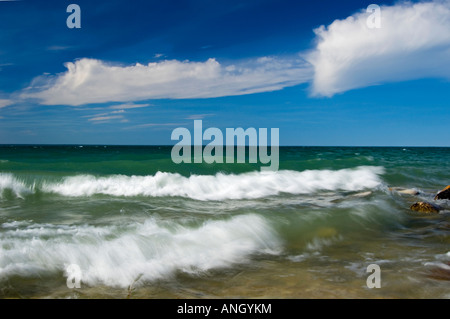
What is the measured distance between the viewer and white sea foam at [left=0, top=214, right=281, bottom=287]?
449cm

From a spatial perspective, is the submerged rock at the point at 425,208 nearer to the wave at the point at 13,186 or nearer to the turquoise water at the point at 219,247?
the turquoise water at the point at 219,247

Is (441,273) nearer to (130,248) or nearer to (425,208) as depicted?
(130,248)

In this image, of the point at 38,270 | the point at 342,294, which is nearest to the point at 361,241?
the point at 342,294

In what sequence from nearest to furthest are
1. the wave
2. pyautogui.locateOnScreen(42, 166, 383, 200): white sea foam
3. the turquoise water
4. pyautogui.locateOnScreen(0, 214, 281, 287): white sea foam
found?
the turquoise water, pyautogui.locateOnScreen(0, 214, 281, 287): white sea foam, the wave, pyautogui.locateOnScreen(42, 166, 383, 200): white sea foam

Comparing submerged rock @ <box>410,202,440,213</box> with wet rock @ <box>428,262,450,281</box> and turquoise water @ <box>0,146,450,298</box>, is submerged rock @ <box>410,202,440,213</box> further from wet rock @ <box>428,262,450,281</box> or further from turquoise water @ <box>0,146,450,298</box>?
wet rock @ <box>428,262,450,281</box>

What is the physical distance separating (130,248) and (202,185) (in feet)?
28.2

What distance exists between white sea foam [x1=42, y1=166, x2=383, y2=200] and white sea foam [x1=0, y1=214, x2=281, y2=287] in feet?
17.3

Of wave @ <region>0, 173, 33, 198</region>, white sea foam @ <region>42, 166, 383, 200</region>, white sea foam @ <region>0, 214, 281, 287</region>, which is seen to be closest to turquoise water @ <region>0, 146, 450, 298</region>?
white sea foam @ <region>0, 214, 281, 287</region>

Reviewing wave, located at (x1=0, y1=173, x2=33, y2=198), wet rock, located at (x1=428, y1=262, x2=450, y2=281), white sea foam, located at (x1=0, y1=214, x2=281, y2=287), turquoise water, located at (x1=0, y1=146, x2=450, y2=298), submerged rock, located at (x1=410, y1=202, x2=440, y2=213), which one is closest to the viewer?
turquoise water, located at (x1=0, y1=146, x2=450, y2=298)

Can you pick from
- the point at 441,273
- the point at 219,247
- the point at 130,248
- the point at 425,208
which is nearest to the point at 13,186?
the point at 130,248

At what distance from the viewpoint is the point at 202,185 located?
1382 centimetres

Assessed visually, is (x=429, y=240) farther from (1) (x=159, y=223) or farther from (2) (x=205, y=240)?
(1) (x=159, y=223)

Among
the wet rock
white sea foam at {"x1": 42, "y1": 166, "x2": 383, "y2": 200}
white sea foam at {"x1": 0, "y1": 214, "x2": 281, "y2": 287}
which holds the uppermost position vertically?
white sea foam at {"x1": 42, "y1": 166, "x2": 383, "y2": 200}

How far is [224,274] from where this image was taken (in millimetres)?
4488
